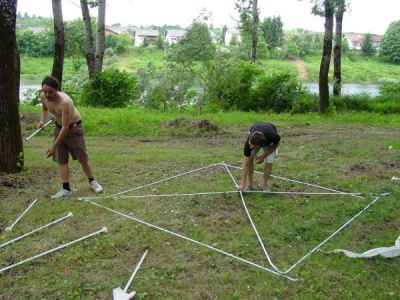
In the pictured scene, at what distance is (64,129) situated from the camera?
5.18 meters

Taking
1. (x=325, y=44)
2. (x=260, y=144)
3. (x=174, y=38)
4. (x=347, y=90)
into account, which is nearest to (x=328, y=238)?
(x=260, y=144)

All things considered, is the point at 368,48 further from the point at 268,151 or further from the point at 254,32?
the point at 268,151

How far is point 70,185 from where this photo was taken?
624 centimetres

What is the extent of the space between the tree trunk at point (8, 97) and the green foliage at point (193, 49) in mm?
8163

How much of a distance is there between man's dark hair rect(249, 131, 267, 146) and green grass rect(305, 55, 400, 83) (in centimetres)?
2740

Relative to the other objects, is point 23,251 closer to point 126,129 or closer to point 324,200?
point 324,200

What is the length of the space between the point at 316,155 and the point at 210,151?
197 cm

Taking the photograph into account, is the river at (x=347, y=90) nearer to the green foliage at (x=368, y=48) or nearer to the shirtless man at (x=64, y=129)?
the shirtless man at (x=64, y=129)

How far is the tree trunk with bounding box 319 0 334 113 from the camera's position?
12.0 metres

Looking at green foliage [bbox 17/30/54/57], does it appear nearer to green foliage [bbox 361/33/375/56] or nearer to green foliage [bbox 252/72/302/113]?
green foliage [bbox 252/72/302/113]

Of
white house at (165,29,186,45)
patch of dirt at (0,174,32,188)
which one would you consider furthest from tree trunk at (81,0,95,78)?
patch of dirt at (0,174,32,188)

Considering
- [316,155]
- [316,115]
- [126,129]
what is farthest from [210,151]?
[316,115]

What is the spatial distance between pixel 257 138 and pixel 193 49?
9.78 meters

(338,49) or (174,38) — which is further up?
(174,38)
